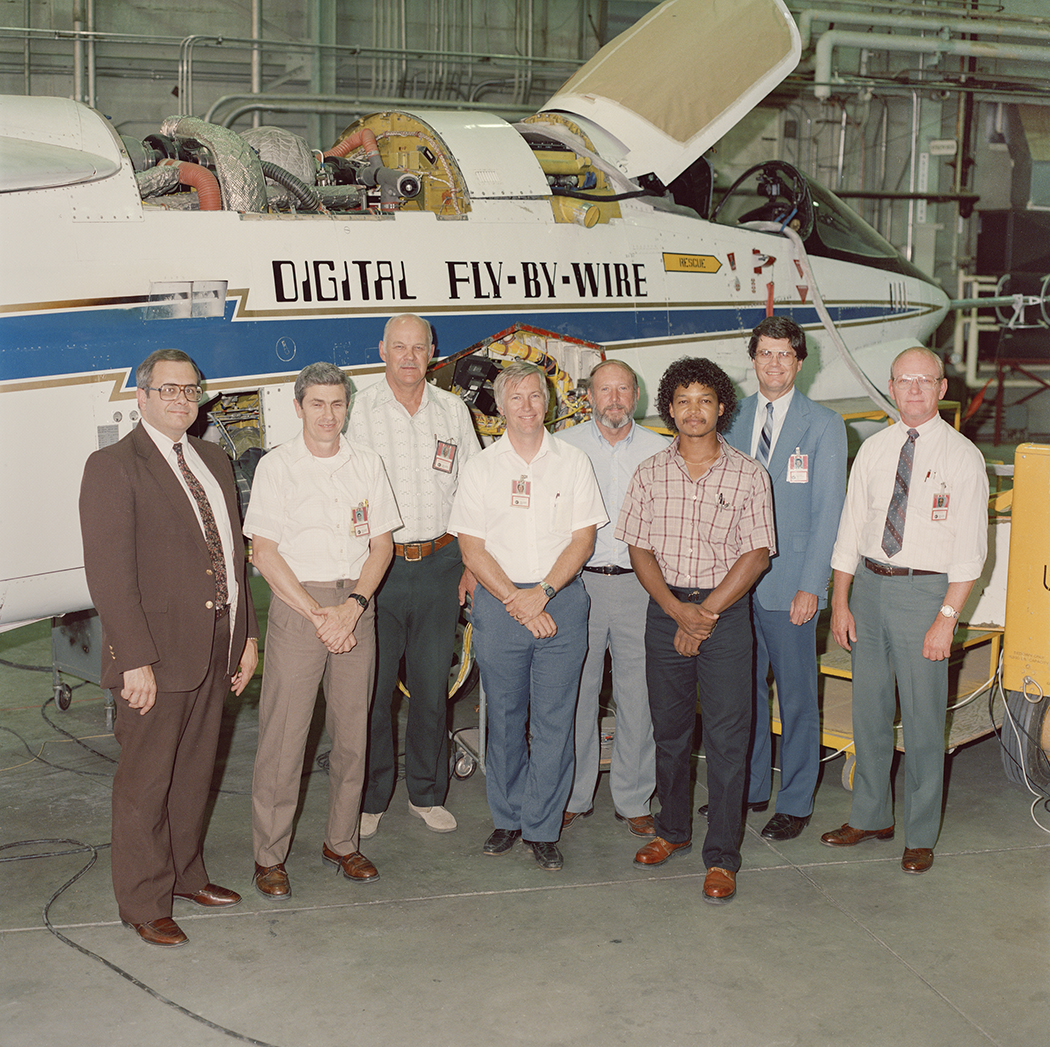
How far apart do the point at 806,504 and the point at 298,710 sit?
2.15 m

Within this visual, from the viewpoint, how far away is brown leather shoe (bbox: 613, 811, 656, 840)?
4566 mm

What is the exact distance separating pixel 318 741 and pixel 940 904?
3.14m

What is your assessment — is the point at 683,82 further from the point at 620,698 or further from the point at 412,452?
the point at 620,698

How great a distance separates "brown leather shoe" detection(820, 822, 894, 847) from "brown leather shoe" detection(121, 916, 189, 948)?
98.6 inches

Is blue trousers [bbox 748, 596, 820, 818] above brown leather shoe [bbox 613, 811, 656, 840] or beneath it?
above

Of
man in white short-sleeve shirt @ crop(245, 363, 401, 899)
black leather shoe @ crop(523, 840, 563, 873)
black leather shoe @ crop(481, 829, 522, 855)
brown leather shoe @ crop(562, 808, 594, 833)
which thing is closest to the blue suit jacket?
brown leather shoe @ crop(562, 808, 594, 833)

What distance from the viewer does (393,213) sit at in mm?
5441

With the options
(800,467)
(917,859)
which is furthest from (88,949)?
(800,467)

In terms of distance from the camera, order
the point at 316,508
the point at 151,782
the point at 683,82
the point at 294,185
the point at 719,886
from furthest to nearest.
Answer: the point at 683,82 < the point at 294,185 < the point at 719,886 < the point at 316,508 < the point at 151,782

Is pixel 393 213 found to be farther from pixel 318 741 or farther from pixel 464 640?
pixel 318 741

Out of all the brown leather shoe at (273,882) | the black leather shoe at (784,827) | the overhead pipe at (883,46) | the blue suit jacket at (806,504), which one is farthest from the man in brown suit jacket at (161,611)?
the overhead pipe at (883,46)

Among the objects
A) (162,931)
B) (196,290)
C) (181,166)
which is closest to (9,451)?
(196,290)

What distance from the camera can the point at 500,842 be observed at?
4.47m

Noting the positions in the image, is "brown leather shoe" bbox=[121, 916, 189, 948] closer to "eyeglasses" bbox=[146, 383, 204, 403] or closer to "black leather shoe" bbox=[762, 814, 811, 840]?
"eyeglasses" bbox=[146, 383, 204, 403]
